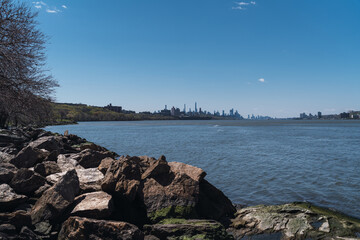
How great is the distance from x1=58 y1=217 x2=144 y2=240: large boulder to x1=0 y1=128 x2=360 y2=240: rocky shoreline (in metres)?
0.03

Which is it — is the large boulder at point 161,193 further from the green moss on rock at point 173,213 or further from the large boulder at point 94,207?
the large boulder at point 94,207

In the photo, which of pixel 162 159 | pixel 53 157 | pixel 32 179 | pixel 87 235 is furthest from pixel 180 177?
pixel 53 157

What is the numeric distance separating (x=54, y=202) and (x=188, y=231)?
448cm

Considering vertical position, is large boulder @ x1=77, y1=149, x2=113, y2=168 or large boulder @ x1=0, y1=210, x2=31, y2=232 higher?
large boulder @ x1=77, y1=149, x2=113, y2=168

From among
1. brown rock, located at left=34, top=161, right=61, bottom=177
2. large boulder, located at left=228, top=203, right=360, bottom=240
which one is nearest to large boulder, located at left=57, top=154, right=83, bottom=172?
brown rock, located at left=34, top=161, right=61, bottom=177

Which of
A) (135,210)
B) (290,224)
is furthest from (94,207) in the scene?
(290,224)

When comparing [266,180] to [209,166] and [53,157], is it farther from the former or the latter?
[53,157]

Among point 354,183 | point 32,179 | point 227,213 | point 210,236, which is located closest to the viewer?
point 210,236

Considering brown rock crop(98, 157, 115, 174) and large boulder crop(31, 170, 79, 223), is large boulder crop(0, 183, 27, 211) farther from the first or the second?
brown rock crop(98, 157, 115, 174)

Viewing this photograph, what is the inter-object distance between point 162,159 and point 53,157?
6.71 metres

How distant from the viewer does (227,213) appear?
37.5 feet

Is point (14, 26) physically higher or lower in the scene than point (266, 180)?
higher

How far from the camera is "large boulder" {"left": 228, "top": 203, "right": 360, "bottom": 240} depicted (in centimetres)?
941

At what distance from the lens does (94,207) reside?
28.3ft
